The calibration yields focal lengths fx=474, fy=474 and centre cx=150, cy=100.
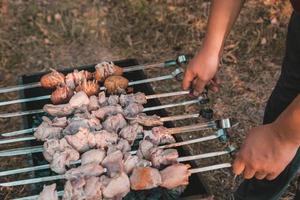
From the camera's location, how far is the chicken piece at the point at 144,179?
7.20 ft

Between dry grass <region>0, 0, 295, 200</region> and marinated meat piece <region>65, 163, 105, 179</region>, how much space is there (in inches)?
77.1

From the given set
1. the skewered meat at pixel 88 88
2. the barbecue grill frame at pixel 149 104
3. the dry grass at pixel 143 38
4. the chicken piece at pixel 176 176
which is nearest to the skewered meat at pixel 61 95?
the skewered meat at pixel 88 88

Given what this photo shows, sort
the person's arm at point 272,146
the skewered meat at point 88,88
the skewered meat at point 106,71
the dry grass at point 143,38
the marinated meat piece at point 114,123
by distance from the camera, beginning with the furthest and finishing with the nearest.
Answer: the dry grass at point 143,38, the skewered meat at point 106,71, the skewered meat at point 88,88, the marinated meat piece at point 114,123, the person's arm at point 272,146

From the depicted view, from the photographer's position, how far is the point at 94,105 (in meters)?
2.66

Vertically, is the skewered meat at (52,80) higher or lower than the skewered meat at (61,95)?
higher

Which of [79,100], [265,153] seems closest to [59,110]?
[79,100]

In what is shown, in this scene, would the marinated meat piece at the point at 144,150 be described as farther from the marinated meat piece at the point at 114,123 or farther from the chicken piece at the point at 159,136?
the marinated meat piece at the point at 114,123

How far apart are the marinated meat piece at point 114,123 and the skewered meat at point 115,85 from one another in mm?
293

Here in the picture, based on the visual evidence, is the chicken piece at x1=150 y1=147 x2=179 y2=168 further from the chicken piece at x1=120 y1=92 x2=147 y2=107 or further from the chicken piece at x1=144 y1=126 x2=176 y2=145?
the chicken piece at x1=120 y1=92 x2=147 y2=107

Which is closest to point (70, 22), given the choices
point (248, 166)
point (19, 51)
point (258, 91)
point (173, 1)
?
point (19, 51)

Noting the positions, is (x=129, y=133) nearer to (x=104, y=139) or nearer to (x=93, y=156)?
(x=104, y=139)

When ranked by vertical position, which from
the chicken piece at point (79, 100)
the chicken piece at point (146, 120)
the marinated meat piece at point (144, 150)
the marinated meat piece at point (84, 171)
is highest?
the chicken piece at point (79, 100)

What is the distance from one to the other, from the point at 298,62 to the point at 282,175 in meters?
0.69

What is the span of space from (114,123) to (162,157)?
1.17ft
